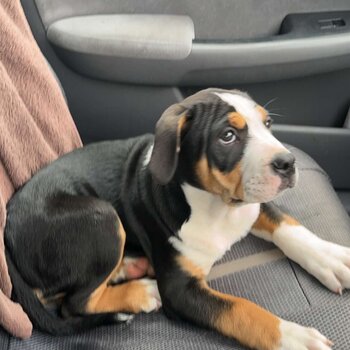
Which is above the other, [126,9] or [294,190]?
[126,9]

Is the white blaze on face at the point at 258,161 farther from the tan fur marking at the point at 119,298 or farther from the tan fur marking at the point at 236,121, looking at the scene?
the tan fur marking at the point at 119,298

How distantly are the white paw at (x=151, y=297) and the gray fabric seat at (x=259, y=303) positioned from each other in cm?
2

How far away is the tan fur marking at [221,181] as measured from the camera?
1.54 meters

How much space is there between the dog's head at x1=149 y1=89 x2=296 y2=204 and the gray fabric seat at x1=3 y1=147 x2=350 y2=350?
20 cm

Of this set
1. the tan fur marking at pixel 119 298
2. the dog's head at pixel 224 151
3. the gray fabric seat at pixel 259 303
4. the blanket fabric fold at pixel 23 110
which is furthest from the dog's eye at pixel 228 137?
the blanket fabric fold at pixel 23 110

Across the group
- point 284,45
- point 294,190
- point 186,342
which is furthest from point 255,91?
point 186,342

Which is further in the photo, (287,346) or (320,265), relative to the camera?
(320,265)

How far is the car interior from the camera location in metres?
2.10

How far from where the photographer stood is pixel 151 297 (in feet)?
5.31

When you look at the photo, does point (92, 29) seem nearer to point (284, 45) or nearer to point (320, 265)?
point (284, 45)

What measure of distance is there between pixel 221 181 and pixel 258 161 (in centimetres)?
12

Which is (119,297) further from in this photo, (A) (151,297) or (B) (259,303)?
(B) (259,303)

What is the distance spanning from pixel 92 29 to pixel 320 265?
1.12 metres

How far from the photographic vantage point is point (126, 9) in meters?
2.25
